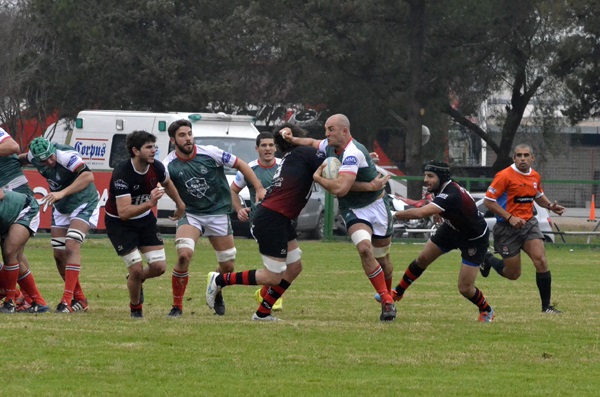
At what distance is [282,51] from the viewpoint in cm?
4191

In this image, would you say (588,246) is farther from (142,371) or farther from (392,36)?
(142,371)

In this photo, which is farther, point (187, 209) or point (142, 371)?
point (187, 209)

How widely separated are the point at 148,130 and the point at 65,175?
1655 cm

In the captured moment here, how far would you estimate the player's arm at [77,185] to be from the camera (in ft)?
39.9

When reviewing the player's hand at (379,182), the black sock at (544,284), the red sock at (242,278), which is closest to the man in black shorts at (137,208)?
the red sock at (242,278)

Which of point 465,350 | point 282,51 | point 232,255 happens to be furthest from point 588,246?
point 465,350

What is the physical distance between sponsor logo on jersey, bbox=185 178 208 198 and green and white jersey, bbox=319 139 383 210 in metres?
1.22

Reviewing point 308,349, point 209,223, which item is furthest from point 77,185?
point 308,349

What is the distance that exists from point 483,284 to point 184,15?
27.6 metres

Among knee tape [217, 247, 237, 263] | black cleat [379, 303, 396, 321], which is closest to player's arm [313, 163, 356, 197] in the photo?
black cleat [379, 303, 396, 321]

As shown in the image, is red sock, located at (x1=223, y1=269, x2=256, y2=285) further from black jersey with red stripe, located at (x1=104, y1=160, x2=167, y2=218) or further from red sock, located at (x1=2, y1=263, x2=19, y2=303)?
red sock, located at (x1=2, y1=263, x2=19, y2=303)

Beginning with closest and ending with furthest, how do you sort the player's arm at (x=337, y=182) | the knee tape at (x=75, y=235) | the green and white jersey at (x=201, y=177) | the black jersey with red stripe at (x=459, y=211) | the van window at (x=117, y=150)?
1. the player's arm at (x=337, y=182)
2. the black jersey with red stripe at (x=459, y=211)
3. the green and white jersey at (x=201, y=177)
4. the knee tape at (x=75, y=235)
5. the van window at (x=117, y=150)

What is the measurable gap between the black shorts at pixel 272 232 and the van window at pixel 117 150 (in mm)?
18003

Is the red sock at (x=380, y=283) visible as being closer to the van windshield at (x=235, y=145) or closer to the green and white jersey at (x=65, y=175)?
the green and white jersey at (x=65, y=175)
